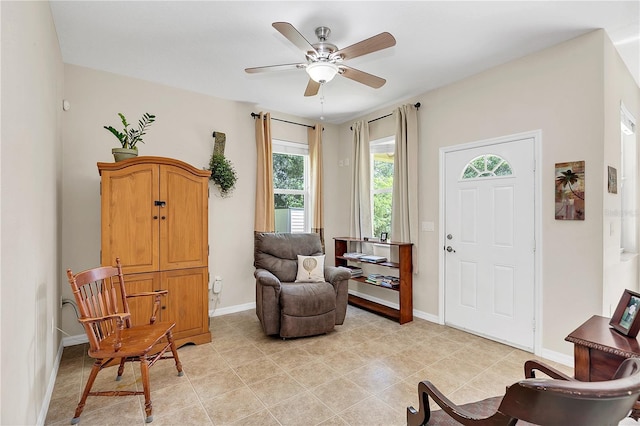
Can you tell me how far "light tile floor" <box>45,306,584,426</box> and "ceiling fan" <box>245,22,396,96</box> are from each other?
235 centimetres

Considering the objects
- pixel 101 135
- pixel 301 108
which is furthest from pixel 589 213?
pixel 101 135

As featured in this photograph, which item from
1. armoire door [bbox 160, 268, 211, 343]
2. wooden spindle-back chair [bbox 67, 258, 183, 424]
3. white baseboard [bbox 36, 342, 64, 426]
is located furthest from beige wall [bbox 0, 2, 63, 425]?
armoire door [bbox 160, 268, 211, 343]

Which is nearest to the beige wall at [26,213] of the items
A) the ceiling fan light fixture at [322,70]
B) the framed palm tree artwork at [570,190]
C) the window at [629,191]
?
the ceiling fan light fixture at [322,70]

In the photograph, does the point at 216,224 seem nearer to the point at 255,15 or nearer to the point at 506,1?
the point at 255,15

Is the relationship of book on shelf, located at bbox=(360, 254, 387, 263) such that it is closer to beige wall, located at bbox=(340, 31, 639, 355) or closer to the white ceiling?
beige wall, located at bbox=(340, 31, 639, 355)

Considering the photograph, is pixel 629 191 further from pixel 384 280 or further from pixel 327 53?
pixel 327 53

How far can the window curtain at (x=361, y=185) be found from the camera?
4.56 meters

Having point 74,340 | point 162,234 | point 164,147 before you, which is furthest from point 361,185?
point 74,340

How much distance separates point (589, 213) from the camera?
8.43ft

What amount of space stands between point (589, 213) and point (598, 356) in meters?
1.50

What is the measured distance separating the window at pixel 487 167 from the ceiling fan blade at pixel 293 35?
2.12 metres

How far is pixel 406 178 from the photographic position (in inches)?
156

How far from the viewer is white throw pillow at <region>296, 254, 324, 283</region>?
3.63 m

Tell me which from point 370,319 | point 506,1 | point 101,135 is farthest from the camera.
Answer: point 370,319
